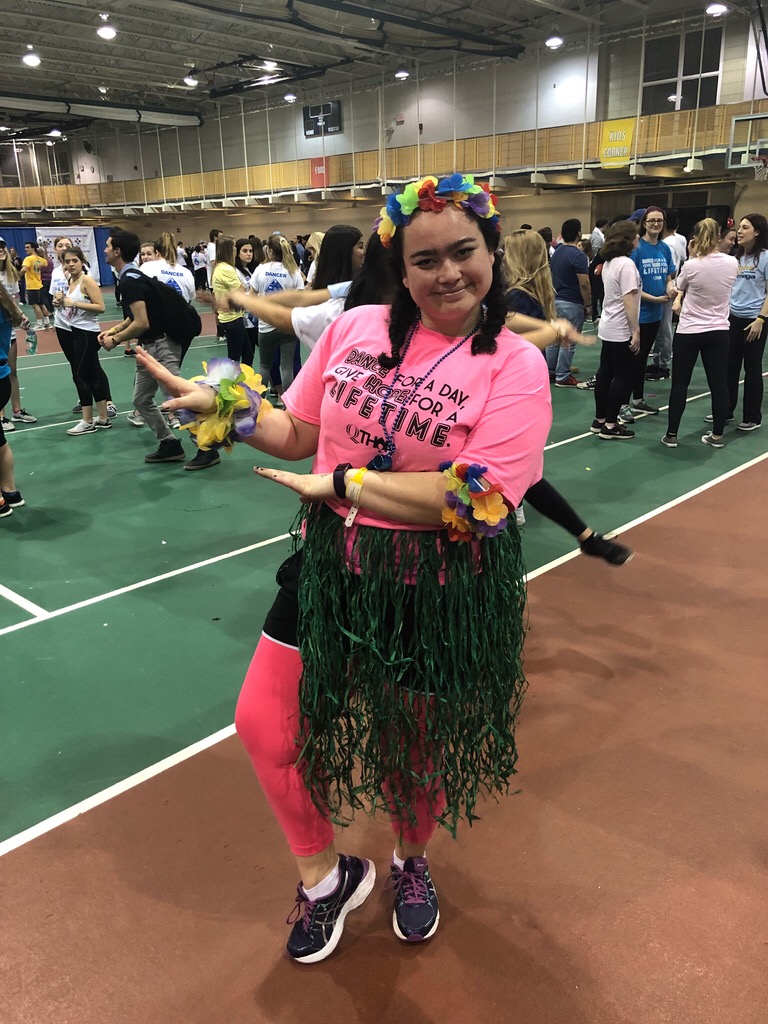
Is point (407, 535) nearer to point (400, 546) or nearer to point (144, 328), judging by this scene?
point (400, 546)

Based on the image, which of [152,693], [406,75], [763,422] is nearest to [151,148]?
[406,75]

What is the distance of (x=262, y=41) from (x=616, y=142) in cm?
1054

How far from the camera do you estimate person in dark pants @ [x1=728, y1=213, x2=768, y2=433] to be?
6227mm

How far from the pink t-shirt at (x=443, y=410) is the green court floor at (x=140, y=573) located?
1.70 metres

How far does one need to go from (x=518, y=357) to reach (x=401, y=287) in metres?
0.31

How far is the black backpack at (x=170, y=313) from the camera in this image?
5.61 meters

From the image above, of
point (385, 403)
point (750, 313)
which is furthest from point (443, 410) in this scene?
point (750, 313)

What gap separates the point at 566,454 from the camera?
618cm

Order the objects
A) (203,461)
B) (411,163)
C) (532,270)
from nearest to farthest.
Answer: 1. (532,270)
2. (203,461)
3. (411,163)

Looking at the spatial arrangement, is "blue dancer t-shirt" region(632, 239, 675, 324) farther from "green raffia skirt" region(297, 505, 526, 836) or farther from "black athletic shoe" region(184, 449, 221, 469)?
"green raffia skirt" region(297, 505, 526, 836)

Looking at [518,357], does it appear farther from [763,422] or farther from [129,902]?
[763,422]

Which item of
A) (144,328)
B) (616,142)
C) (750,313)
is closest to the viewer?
(144,328)

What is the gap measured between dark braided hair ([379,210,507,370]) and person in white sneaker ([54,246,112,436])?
5.41m

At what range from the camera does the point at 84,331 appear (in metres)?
6.46
